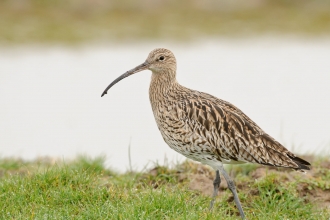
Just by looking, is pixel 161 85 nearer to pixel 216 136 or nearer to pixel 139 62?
pixel 216 136

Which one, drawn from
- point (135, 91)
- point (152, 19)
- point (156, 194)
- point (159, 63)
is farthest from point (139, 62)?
point (156, 194)

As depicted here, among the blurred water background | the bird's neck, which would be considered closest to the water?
the blurred water background

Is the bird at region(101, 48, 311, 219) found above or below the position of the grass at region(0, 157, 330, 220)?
above

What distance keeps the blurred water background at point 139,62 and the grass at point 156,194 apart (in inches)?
66.3

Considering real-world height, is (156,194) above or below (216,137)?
below

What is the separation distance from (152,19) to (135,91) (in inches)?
223

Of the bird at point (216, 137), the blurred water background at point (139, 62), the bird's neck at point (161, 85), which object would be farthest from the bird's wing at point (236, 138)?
the blurred water background at point (139, 62)

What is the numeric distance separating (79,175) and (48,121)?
23.5 ft

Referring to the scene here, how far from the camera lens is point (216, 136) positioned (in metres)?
7.59

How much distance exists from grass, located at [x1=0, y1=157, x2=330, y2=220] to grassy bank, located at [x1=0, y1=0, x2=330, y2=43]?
12.3 m

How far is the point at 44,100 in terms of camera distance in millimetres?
16281

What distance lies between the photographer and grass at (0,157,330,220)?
6.91m

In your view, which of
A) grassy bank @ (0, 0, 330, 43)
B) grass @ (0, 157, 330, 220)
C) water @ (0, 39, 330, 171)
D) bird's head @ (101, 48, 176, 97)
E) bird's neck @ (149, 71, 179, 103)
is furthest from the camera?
grassy bank @ (0, 0, 330, 43)

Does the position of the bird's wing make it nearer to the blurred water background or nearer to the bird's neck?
the bird's neck
